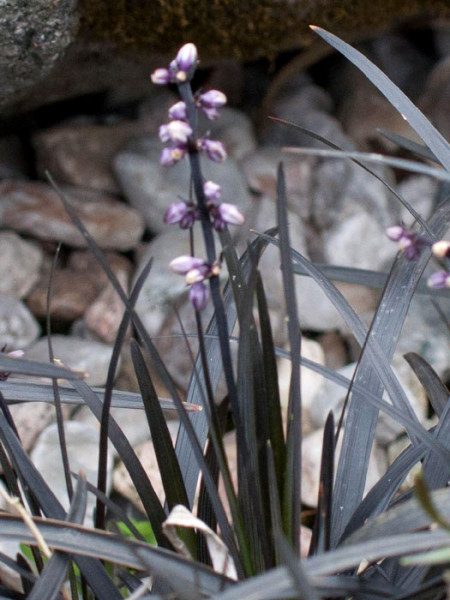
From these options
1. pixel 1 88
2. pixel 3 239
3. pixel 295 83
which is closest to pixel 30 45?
pixel 1 88

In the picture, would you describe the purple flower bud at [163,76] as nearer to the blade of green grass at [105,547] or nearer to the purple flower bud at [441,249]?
the purple flower bud at [441,249]

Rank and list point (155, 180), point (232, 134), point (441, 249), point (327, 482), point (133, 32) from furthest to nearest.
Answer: point (232, 134) → point (155, 180) → point (133, 32) → point (327, 482) → point (441, 249)

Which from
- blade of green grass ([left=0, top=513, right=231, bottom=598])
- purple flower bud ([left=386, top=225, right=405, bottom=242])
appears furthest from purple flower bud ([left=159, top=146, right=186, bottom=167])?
blade of green grass ([left=0, top=513, right=231, bottom=598])

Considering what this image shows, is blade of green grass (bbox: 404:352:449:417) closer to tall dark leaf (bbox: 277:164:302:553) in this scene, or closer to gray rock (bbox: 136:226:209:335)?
tall dark leaf (bbox: 277:164:302:553)

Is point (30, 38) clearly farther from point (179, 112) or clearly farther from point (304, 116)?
point (304, 116)

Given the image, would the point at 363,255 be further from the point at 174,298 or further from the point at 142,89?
the point at 142,89

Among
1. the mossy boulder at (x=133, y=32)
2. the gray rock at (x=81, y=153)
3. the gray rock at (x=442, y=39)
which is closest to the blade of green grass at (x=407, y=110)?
the mossy boulder at (x=133, y=32)

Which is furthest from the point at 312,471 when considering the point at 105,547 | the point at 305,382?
the point at 105,547
